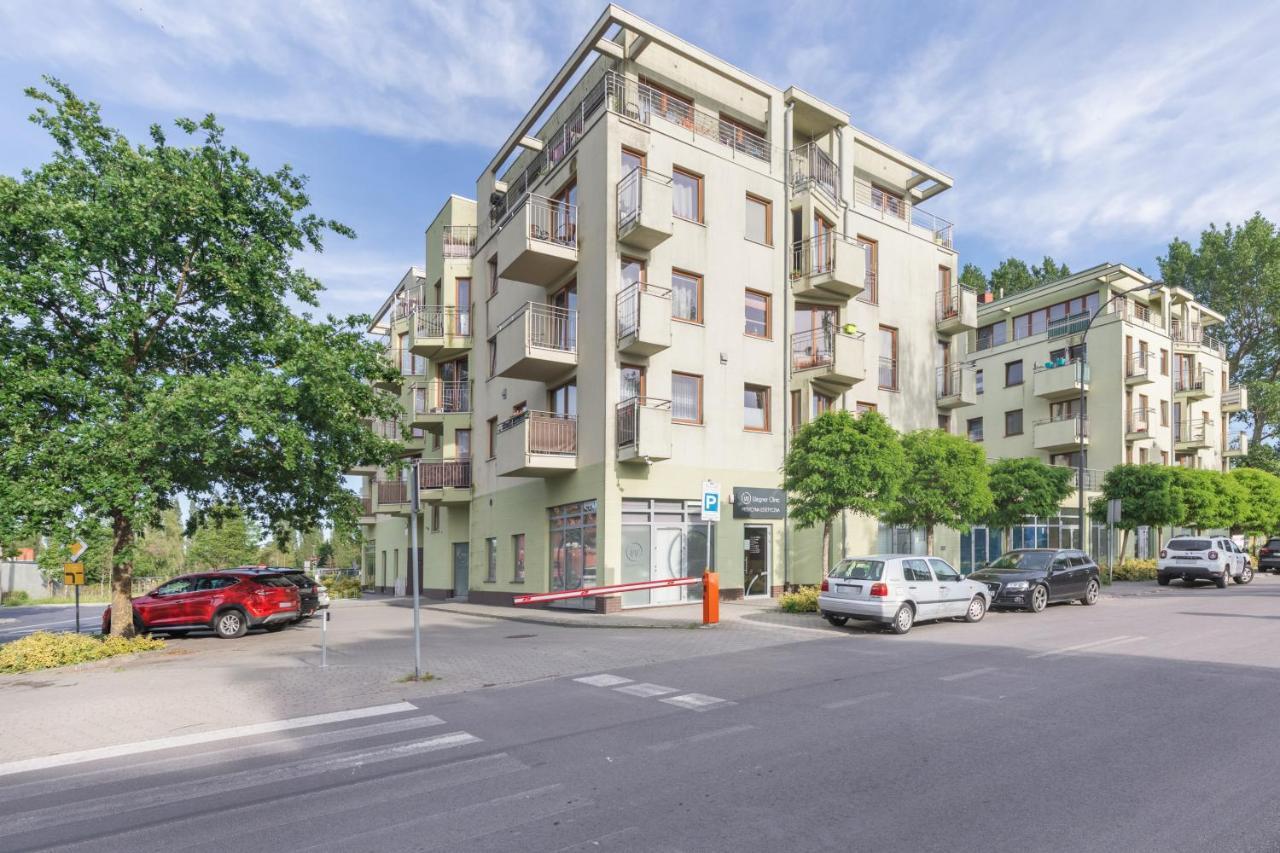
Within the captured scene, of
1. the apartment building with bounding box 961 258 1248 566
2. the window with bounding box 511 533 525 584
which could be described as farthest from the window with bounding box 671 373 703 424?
the apartment building with bounding box 961 258 1248 566

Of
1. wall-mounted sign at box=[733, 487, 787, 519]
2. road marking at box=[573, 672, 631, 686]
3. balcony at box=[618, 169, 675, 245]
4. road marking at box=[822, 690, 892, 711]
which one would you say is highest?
balcony at box=[618, 169, 675, 245]

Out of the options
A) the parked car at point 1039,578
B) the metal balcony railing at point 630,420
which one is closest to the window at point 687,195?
the metal balcony railing at point 630,420

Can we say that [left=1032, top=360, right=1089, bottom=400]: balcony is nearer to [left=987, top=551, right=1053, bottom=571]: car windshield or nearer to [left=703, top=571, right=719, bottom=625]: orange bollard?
[left=987, top=551, right=1053, bottom=571]: car windshield

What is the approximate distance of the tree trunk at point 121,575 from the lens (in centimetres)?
1513

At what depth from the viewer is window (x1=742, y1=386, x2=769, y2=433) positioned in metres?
23.1

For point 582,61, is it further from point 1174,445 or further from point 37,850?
point 1174,445

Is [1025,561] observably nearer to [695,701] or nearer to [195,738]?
[695,701]

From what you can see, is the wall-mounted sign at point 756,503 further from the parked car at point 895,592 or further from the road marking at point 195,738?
the road marking at point 195,738

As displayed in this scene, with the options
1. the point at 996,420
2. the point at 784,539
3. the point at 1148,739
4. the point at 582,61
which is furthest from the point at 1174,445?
the point at 1148,739

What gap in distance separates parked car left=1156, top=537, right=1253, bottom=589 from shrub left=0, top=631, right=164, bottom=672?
3221 centimetres

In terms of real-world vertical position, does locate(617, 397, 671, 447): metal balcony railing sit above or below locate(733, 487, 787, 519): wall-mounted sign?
above

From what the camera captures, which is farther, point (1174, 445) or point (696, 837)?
point (1174, 445)

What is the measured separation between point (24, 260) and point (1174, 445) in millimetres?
52461

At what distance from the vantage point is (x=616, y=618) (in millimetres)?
18516
